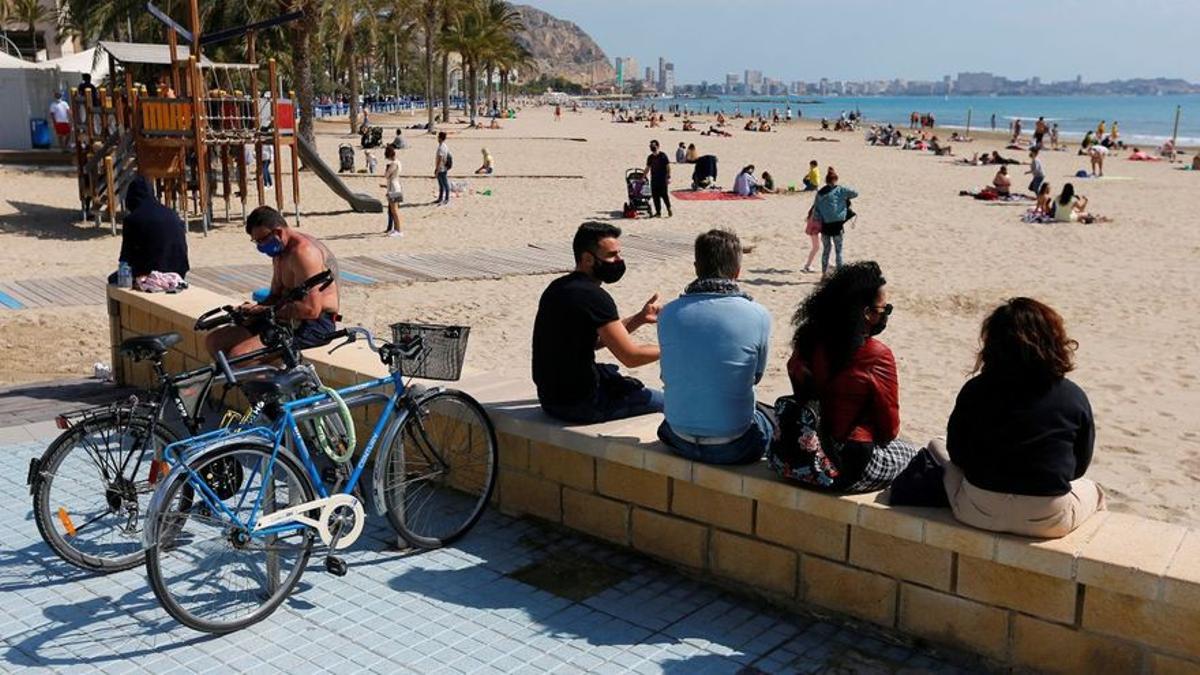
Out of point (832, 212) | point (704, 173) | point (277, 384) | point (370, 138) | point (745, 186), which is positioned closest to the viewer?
point (277, 384)

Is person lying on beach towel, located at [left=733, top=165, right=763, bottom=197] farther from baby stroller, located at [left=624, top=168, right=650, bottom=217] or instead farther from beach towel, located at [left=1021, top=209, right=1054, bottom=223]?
beach towel, located at [left=1021, top=209, right=1054, bottom=223]

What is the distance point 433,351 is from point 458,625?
1.22 m

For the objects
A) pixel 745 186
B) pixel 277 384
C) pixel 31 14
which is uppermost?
pixel 31 14

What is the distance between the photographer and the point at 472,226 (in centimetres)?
1986

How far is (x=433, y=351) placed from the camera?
4.82m

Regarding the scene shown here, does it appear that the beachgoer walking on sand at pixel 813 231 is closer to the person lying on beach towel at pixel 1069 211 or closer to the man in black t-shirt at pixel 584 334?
the person lying on beach towel at pixel 1069 211

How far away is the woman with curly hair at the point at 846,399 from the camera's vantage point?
4059mm

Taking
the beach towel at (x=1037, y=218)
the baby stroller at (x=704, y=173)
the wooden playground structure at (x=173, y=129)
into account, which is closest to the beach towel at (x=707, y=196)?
the baby stroller at (x=704, y=173)

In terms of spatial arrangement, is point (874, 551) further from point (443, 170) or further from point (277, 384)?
point (443, 170)

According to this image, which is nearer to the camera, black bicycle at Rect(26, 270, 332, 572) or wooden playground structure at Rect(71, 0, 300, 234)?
black bicycle at Rect(26, 270, 332, 572)

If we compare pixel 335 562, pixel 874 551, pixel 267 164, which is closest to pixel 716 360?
pixel 874 551

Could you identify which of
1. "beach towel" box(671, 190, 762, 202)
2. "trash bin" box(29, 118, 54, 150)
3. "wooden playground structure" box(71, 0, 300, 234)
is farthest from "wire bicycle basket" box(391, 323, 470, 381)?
"trash bin" box(29, 118, 54, 150)

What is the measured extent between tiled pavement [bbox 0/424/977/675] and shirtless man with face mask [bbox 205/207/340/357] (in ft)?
4.95

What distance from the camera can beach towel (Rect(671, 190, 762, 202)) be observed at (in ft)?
82.8
